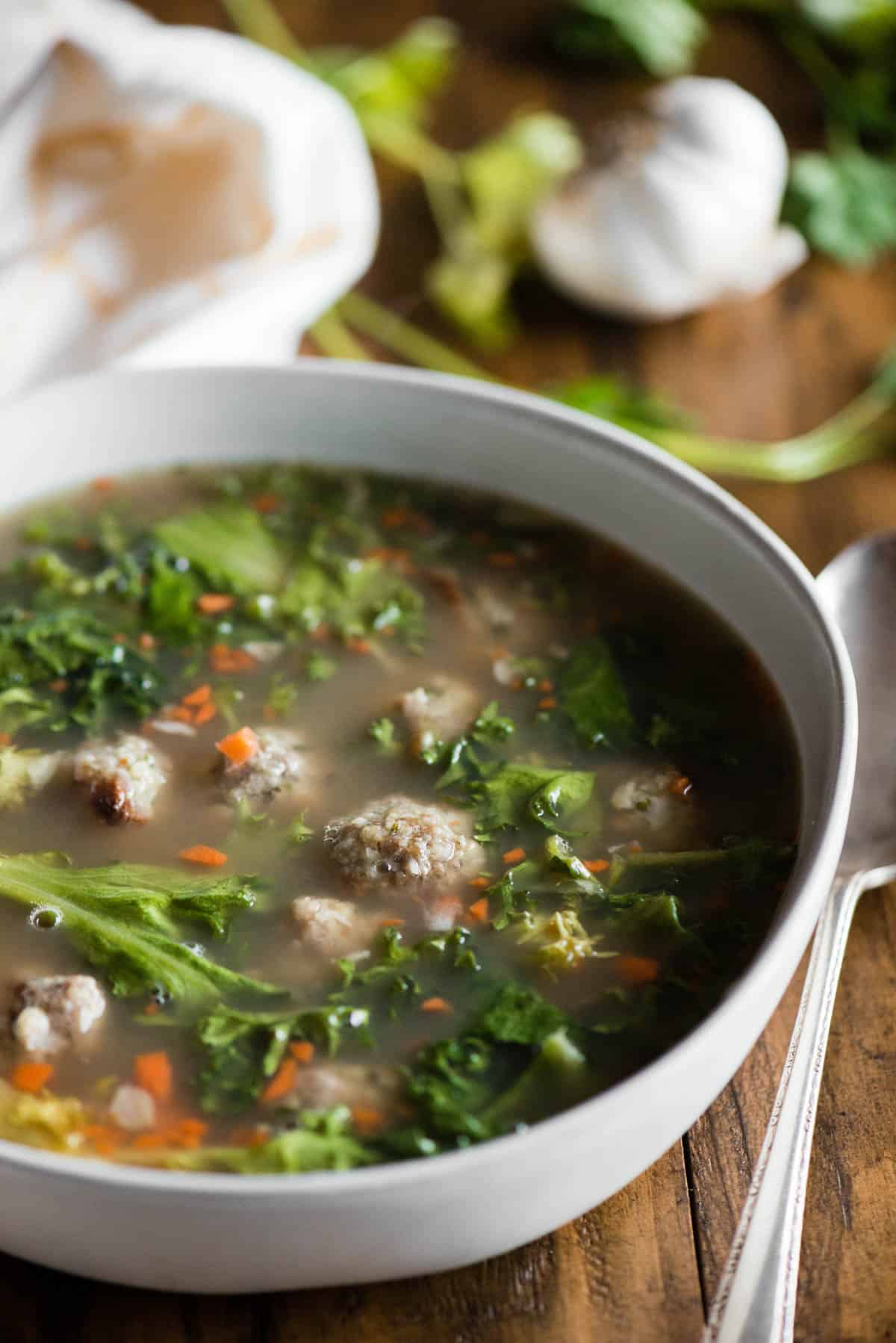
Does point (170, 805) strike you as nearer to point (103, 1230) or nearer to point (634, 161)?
point (103, 1230)

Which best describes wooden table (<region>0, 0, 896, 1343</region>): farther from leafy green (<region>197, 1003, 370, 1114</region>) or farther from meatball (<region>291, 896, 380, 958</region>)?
meatball (<region>291, 896, 380, 958</region>)

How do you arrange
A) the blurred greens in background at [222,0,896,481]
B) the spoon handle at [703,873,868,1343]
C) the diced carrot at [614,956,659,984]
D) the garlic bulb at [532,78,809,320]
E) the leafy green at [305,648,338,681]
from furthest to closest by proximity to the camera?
1. the garlic bulb at [532,78,809,320]
2. the blurred greens in background at [222,0,896,481]
3. the leafy green at [305,648,338,681]
4. the diced carrot at [614,956,659,984]
5. the spoon handle at [703,873,868,1343]

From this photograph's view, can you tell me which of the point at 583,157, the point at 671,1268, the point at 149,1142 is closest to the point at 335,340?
the point at 583,157

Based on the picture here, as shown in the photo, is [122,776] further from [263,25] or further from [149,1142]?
[263,25]

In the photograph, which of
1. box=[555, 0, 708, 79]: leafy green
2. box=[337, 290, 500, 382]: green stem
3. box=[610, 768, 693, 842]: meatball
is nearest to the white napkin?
box=[337, 290, 500, 382]: green stem

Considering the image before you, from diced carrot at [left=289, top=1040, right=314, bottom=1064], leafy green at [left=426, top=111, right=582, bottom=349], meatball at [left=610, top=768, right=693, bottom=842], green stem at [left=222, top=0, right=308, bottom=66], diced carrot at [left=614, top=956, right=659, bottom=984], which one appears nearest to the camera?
diced carrot at [left=289, top=1040, right=314, bottom=1064]

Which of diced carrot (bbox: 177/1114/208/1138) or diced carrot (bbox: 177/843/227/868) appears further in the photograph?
diced carrot (bbox: 177/843/227/868)

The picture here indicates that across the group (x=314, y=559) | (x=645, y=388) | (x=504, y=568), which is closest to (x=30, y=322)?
(x=314, y=559)
